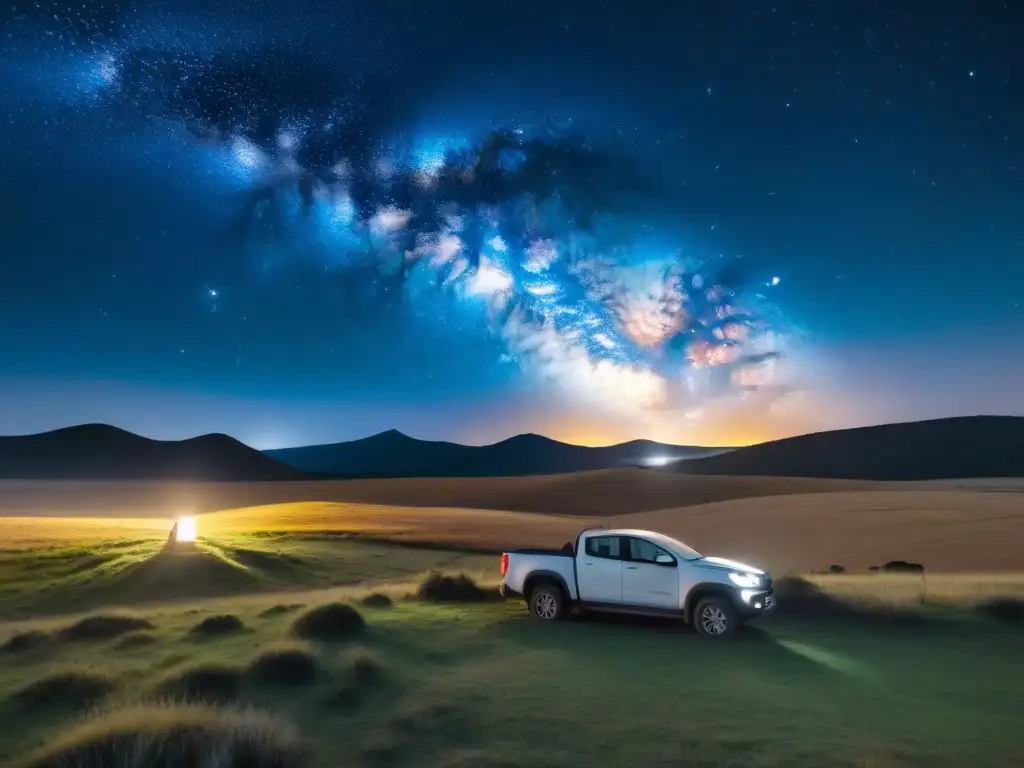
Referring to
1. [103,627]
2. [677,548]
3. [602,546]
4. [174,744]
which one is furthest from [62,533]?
[174,744]

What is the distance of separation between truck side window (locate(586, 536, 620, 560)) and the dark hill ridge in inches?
5322

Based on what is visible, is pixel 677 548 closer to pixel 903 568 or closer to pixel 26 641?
pixel 26 641

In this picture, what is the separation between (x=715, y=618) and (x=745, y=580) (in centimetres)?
90

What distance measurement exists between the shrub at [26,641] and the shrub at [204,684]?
20.2 feet

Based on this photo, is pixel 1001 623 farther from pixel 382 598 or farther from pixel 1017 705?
pixel 382 598

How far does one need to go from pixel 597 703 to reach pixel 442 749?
2543mm

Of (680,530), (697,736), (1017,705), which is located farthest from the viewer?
(680,530)

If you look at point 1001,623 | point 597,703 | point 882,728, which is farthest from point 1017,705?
point 1001,623

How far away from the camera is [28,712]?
10.4 m

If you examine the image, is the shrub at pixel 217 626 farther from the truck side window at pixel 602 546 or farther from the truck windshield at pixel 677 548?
the truck windshield at pixel 677 548

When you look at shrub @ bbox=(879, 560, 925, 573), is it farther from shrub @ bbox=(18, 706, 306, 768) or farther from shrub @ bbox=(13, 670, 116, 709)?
shrub @ bbox=(13, 670, 116, 709)

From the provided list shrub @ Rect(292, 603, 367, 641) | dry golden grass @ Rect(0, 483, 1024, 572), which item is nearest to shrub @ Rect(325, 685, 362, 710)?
shrub @ Rect(292, 603, 367, 641)

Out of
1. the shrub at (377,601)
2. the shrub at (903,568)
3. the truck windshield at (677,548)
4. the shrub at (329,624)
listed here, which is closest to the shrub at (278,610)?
the shrub at (377,601)

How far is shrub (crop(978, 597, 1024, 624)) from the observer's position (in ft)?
52.6
